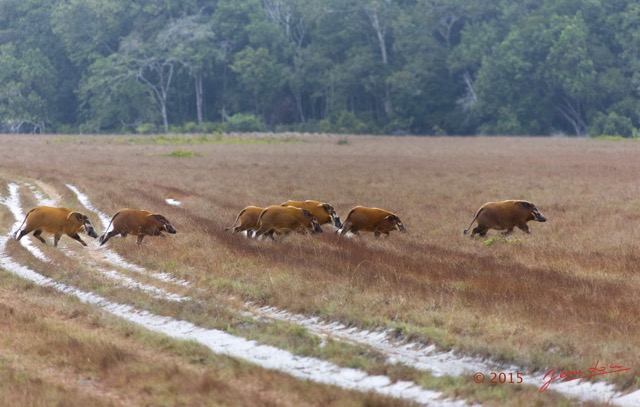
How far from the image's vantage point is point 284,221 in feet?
58.8

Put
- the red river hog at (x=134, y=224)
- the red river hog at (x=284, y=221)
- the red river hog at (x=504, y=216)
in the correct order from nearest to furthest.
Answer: the red river hog at (x=284, y=221) < the red river hog at (x=134, y=224) < the red river hog at (x=504, y=216)

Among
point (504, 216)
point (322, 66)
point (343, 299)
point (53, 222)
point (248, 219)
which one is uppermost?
point (343, 299)

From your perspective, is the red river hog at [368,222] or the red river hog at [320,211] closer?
the red river hog at [368,222]

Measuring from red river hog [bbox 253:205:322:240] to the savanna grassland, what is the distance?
32 centimetres

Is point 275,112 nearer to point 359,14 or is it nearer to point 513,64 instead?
point 359,14

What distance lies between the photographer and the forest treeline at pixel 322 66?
284 ft

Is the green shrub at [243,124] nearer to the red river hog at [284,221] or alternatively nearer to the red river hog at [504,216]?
the red river hog at [504,216]

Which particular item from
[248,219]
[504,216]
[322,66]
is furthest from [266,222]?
[322,66]

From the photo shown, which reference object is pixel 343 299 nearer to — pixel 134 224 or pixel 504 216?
pixel 134 224

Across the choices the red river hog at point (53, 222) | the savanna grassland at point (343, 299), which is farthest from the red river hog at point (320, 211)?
the red river hog at point (53, 222)

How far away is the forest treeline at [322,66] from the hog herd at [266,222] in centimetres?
6409

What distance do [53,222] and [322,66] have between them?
260 ft

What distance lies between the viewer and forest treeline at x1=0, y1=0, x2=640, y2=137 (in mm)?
86438

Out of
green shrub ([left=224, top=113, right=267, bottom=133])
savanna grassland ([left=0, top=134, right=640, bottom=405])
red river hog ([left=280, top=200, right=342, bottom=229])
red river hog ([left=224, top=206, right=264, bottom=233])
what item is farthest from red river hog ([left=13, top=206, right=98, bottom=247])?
green shrub ([left=224, top=113, right=267, bottom=133])
